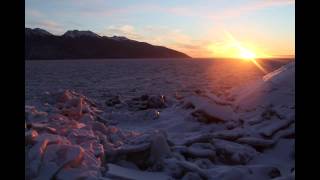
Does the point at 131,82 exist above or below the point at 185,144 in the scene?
above

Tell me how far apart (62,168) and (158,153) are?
129 cm

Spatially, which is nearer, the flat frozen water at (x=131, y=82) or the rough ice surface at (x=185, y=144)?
the rough ice surface at (x=185, y=144)

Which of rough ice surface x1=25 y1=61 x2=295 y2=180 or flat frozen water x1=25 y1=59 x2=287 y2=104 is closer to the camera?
rough ice surface x1=25 y1=61 x2=295 y2=180

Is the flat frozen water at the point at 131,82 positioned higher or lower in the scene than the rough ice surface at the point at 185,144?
higher

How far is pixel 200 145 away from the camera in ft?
17.9

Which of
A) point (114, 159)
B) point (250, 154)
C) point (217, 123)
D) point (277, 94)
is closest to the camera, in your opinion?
point (114, 159)

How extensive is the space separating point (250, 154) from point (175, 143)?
1062 mm

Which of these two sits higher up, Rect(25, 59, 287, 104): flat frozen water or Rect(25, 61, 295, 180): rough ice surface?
Rect(25, 59, 287, 104): flat frozen water

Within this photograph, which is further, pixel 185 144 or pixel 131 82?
pixel 131 82
